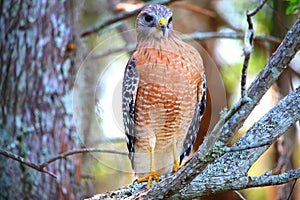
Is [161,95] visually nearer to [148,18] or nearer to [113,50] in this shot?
[148,18]

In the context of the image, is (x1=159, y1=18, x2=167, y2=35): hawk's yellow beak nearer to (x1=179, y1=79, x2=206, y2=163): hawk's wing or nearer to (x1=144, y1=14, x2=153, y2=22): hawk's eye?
(x1=144, y1=14, x2=153, y2=22): hawk's eye

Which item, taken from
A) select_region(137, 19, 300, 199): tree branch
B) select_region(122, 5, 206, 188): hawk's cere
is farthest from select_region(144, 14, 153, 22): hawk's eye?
select_region(137, 19, 300, 199): tree branch

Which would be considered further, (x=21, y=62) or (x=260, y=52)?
(x=260, y=52)

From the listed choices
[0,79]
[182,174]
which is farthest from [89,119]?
[182,174]

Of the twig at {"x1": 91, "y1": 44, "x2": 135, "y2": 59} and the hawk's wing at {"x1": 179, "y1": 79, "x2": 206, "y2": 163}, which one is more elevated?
the twig at {"x1": 91, "y1": 44, "x2": 135, "y2": 59}

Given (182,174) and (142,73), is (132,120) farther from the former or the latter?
(182,174)

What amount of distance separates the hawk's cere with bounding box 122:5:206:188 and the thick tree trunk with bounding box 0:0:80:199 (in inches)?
39.5

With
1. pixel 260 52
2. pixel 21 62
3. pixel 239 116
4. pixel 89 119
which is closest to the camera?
pixel 239 116

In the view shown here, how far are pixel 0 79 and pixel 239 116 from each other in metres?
3.73

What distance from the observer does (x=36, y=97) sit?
5.66 meters

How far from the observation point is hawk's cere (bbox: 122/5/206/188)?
4.61 m

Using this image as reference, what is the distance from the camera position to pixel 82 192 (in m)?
6.06

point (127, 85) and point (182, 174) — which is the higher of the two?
point (127, 85)

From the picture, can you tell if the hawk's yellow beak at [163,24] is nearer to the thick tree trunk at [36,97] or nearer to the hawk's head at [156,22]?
the hawk's head at [156,22]
